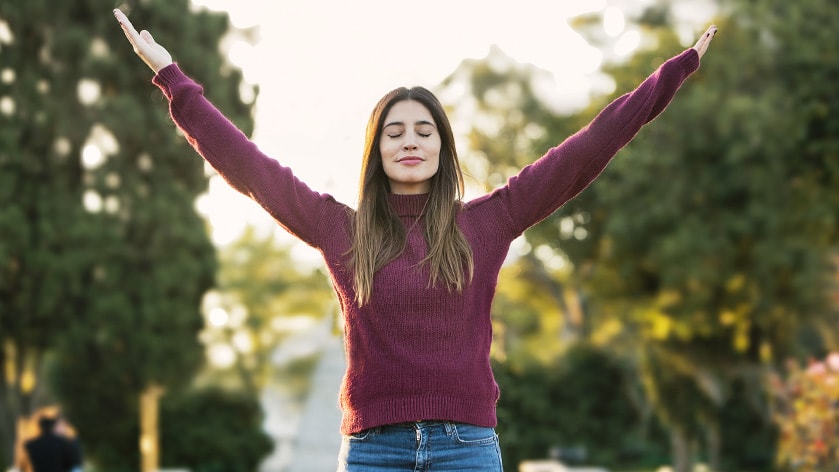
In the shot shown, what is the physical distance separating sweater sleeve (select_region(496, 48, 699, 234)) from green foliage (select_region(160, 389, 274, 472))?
19.3m

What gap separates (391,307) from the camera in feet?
8.61

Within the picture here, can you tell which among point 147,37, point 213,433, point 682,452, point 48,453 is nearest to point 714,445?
point 682,452

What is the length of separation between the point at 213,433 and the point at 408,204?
19429 millimetres

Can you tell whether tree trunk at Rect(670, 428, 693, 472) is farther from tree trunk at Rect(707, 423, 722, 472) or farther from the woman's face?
the woman's face

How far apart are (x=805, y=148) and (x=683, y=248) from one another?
91.8 inches

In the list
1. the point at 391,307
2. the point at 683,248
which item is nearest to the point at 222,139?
the point at 391,307

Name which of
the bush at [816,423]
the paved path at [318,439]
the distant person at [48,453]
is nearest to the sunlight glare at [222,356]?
the paved path at [318,439]

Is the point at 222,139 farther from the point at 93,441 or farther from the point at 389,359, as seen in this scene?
the point at 93,441

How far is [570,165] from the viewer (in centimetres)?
278

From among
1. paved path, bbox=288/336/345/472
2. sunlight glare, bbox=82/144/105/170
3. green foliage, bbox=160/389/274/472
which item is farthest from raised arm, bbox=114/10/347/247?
paved path, bbox=288/336/345/472

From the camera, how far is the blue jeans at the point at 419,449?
8.39 ft

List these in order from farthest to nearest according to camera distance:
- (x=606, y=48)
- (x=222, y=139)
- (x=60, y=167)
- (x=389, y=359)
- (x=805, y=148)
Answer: (x=606, y=48) → (x=60, y=167) → (x=805, y=148) → (x=222, y=139) → (x=389, y=359)

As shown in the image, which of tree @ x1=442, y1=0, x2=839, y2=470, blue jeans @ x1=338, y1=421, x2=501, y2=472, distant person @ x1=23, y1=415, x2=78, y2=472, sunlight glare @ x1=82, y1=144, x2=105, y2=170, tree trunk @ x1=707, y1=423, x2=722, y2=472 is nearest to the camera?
blue jeans @ x1=338, y1=421, x2=501, y2=472

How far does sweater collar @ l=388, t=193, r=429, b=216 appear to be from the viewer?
2791 mm
